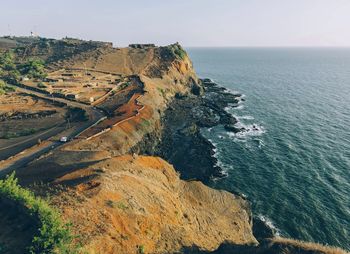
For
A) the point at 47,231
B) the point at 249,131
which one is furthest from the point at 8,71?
the point at 47,231

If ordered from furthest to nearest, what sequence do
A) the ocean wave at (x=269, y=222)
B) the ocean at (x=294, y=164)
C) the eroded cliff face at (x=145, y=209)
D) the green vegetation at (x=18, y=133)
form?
the green vegetation at (x=18, y=133) < the ocean at (x=294, y=164) < the ocean wave at (x=269, y=222) < the eroded cliff face at (x=145, y=209)

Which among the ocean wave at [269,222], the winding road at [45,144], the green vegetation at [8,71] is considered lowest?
the ocean wave at [269,222]

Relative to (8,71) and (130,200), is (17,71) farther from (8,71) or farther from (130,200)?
(130,200)

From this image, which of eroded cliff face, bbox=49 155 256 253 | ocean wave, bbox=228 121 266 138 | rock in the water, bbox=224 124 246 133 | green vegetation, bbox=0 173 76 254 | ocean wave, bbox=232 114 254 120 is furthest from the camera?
ocean wave, bbox=232 114 254 120

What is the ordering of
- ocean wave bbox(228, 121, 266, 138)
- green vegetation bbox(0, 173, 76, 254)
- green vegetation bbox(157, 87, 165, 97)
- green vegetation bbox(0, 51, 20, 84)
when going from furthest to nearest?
green vegetation bbox(0, 51, 20, 84)
green vegetation bbox(157, 87, 165, 97)
ocean wave bbox(228, 121, 266, 138)
green vegetation bbox(0, 173, 76, 254)

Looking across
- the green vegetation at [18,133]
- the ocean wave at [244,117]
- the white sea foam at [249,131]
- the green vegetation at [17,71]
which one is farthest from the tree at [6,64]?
the white sea foam at [249,131]

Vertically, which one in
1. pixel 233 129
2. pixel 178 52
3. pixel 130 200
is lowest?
pixel 233 129

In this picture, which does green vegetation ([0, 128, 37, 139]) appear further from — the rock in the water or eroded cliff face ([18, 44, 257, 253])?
the rock in the water

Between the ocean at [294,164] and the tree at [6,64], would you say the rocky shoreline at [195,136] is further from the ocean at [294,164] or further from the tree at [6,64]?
the tree at [6,64]

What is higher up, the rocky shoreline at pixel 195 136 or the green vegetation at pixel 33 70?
the green vegetation at pixel 33 70

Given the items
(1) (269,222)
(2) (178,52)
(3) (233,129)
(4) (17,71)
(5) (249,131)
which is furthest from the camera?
(2) (178,52)

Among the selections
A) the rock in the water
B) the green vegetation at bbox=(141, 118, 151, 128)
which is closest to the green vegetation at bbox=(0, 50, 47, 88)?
the green vegetation at bbox=(141, 118, 151, 128)

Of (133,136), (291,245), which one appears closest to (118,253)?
(291,245)
